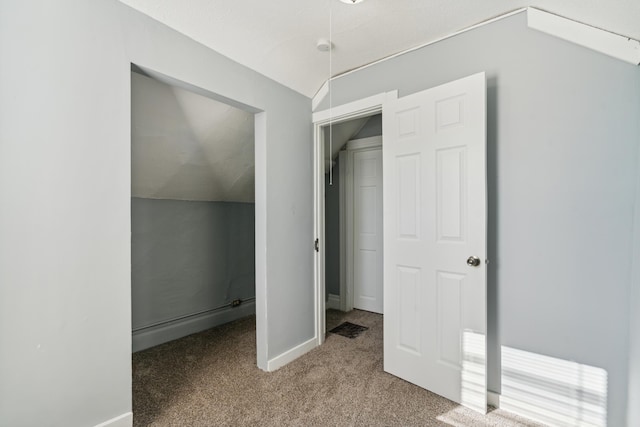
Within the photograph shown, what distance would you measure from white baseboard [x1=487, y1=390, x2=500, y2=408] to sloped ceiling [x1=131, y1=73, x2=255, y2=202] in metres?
2.57

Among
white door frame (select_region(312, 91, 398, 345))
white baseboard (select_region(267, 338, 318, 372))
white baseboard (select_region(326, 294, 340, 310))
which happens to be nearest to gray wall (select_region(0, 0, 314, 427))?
white baseboard (select_region(267, 338, 318, 372))

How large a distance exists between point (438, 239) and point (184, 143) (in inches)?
79.7

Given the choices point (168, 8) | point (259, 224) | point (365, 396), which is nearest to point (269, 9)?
point (168, 8)

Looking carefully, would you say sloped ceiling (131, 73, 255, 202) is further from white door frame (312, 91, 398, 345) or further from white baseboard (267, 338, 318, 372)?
white baseboard (267, 338, 318, 372)

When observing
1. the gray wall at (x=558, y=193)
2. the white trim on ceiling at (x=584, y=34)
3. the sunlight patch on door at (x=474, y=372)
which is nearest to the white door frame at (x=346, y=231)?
the gray wall at (x=558, y=193)

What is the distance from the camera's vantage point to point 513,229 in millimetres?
1818

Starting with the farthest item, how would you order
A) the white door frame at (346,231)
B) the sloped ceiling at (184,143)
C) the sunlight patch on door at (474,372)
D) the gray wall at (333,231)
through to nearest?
the gray wall at (333,231)
the white door frame at (346,231)
the sloped ceiling at (184,143)
the sunlight patch on door at (474,372)

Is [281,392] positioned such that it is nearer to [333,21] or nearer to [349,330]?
[349,330]

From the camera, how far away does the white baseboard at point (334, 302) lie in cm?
382

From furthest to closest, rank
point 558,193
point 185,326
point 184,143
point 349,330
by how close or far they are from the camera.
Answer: point 349,330 → point 185,326 → point 184,143 → point 558,193

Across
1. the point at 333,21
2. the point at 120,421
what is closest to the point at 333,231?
the point at 333,21

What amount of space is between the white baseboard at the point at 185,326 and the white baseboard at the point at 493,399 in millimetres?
2524

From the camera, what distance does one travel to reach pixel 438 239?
1.97 metres

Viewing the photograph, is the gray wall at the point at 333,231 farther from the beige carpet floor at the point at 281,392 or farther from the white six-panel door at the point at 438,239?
the white six-panel door at the point at 438,239
